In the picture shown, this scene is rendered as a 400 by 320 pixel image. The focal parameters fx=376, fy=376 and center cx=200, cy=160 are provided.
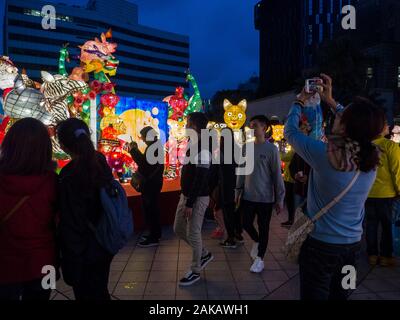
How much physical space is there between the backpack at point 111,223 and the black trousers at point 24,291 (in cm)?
46

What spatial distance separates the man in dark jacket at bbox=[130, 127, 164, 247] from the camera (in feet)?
19.7

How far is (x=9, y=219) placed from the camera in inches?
87.3

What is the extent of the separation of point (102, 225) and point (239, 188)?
314cm

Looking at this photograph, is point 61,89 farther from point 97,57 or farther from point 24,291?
point 24,291

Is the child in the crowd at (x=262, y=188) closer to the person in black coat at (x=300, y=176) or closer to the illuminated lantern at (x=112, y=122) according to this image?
the person in black coat at (x=300, y=176)

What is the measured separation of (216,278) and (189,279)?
16.7 inches

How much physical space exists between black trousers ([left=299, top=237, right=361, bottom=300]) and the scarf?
0.49 m

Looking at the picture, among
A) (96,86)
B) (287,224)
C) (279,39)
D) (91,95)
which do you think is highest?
(279,39)

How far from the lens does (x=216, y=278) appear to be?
458 centimetres

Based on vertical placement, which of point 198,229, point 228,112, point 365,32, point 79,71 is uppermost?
point 365,32

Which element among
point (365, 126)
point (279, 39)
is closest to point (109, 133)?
point (365, 126)

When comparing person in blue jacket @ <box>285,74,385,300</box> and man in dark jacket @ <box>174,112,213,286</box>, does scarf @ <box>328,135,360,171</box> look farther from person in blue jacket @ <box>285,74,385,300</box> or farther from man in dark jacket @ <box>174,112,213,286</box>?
man in dark jacket @ <box>174,112,213,286</box>
